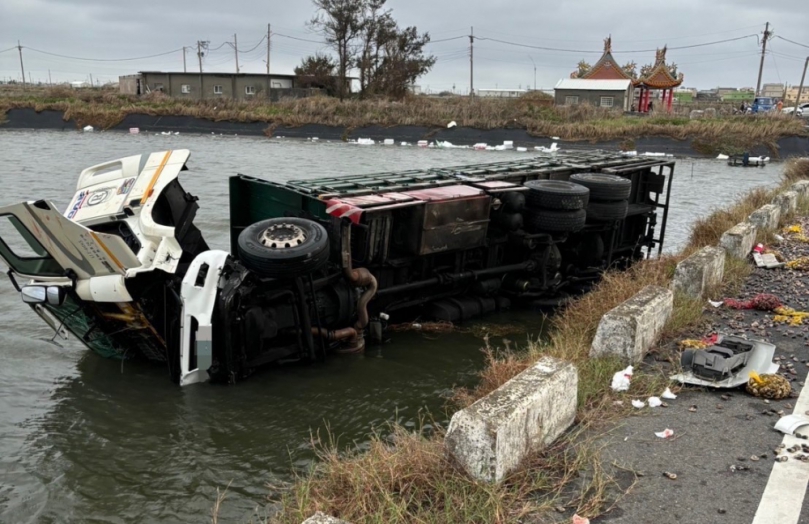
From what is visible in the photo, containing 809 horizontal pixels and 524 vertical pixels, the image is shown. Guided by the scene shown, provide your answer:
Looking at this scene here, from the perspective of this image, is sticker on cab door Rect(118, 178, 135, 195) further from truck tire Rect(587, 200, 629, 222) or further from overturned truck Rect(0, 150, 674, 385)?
truck tire Rect(587, 200, 629, 222)

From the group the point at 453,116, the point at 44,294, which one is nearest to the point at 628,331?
the point at 44,294

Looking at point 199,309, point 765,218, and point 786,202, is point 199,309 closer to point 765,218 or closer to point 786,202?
point 765,218

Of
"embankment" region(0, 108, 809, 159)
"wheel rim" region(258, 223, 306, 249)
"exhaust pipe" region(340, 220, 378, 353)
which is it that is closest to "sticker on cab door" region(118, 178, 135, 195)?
"wheel rim" region(258, 223, 306, 249)

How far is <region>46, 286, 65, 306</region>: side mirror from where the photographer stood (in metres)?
6.73

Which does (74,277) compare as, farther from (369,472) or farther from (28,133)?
(28,133)

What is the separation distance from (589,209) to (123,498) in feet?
26.9

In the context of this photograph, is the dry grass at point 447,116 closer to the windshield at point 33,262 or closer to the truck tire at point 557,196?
the truck tire at point 557,196

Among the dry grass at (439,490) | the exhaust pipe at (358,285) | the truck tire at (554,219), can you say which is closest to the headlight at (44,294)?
the exhaust pipe at (358,285)

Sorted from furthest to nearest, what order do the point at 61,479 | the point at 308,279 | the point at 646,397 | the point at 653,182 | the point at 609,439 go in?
1. the point at 653,182
2. the point at 308,279
3. the point at 61,479
4. the point at 646,397
5. the point at 609,439

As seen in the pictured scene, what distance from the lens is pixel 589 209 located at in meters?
11.1

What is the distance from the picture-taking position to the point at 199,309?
684 centimetres

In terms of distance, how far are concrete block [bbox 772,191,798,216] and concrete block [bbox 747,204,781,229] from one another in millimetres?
786

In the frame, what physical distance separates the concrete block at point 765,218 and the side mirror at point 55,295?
10.6m

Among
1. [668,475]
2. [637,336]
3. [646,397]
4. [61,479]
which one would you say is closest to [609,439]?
[668,475]
